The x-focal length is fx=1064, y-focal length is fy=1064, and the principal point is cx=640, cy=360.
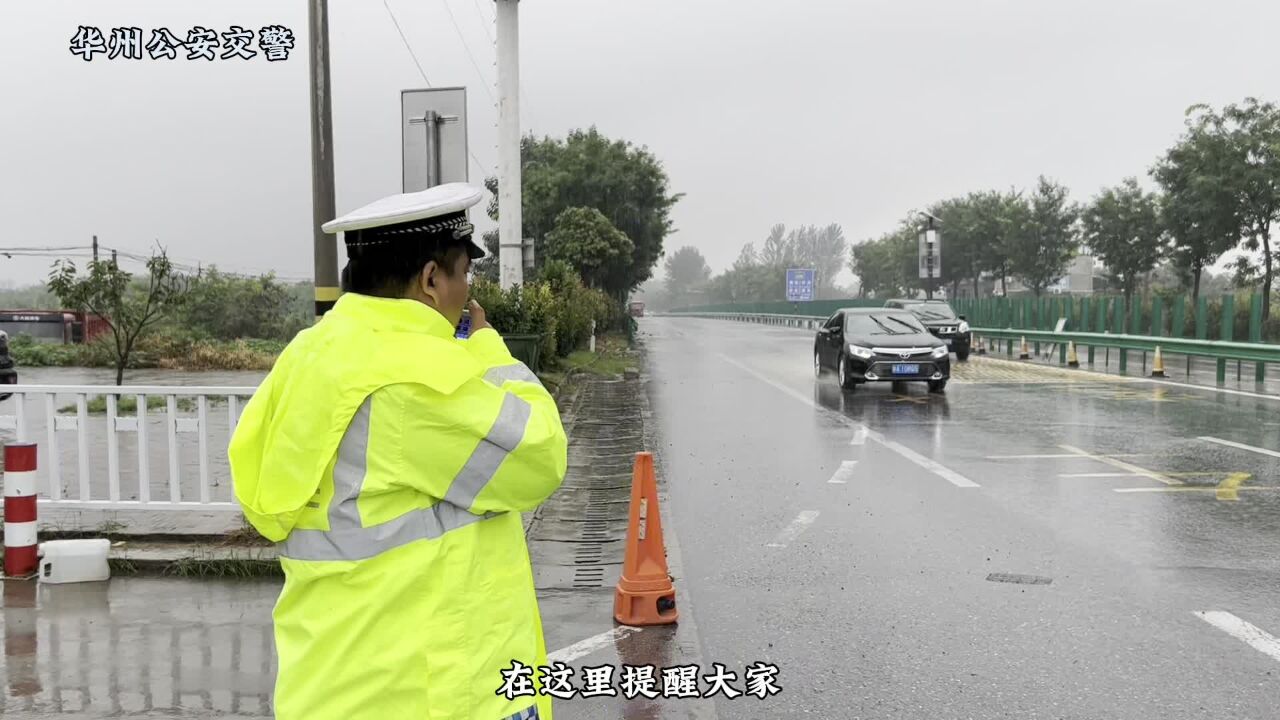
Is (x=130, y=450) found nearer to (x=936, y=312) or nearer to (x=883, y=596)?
(x=883, y=596)

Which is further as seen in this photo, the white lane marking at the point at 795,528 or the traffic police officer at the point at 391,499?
the white lane marking at the point at 795,528

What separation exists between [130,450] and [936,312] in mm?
21706

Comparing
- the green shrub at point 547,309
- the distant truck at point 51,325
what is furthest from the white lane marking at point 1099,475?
the distant truck at point 51,325

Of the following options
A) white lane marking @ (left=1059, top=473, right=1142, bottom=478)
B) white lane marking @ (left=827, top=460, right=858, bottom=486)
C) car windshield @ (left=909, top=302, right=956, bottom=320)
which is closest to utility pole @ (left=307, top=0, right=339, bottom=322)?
white lane marking @ (left=827, top=460, right=858, bottom=486)

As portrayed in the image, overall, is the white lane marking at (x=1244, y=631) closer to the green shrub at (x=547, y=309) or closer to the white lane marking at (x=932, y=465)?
the white lane marking at (x=932, y=465)

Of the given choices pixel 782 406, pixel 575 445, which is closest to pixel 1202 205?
pixel 782 406

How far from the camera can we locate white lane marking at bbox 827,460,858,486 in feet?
31.2

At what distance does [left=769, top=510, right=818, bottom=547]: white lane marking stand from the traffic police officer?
543 cm

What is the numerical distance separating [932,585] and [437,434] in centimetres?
482

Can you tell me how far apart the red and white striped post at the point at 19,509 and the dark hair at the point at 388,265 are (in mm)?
5066

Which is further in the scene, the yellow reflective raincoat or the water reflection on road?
→ the water reflection on road

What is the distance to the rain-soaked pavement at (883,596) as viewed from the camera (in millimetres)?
4500

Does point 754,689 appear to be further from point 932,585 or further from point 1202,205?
point 1202,205

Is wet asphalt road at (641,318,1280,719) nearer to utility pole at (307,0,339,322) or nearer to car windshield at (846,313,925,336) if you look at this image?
utility pole at (307,0,339,322)
